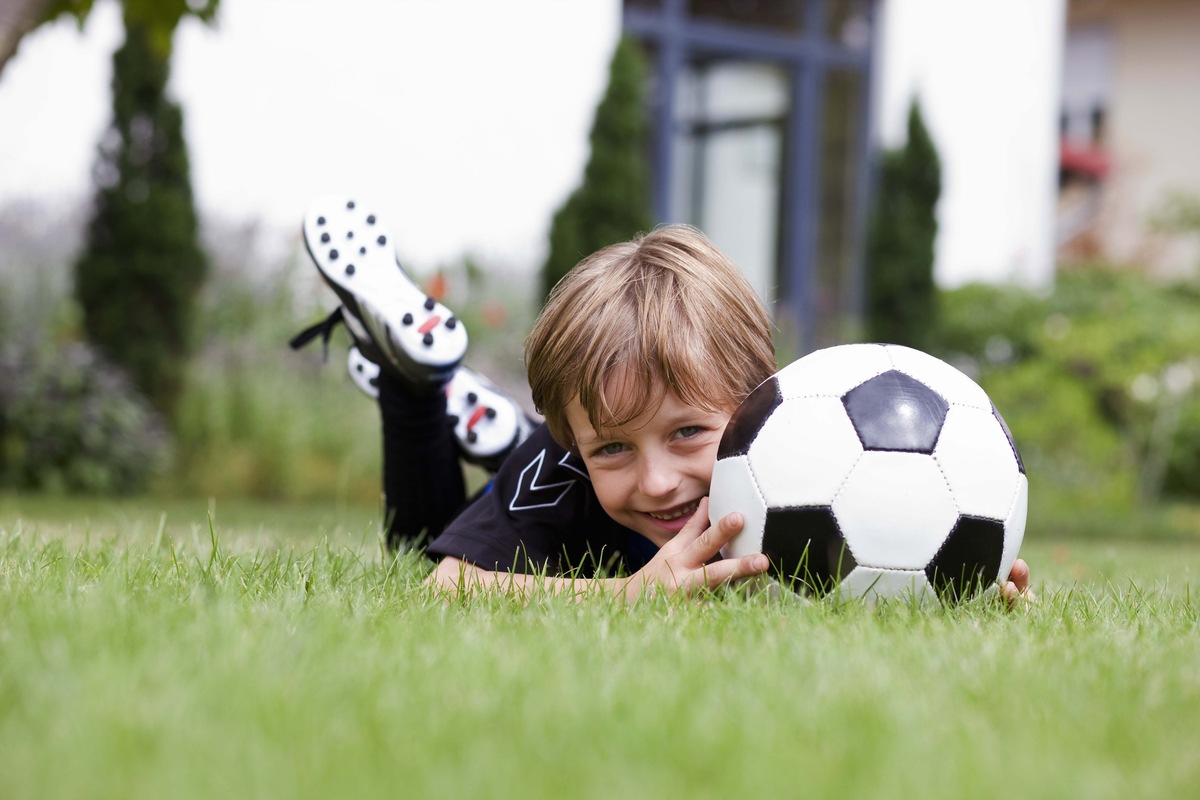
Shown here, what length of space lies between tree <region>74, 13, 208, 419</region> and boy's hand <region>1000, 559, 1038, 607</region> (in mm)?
5940

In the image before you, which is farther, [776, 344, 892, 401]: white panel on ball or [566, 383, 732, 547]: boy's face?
[566, 383, 732, 547]: boy's face

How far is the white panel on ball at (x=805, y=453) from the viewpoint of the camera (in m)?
2.24

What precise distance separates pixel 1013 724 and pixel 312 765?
80 cm

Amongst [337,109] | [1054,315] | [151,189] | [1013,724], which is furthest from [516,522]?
[1054,315]

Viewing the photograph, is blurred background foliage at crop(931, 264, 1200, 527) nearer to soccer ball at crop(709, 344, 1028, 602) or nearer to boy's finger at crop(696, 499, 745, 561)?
soccer ball at crop(709, 344, 1028, 602)

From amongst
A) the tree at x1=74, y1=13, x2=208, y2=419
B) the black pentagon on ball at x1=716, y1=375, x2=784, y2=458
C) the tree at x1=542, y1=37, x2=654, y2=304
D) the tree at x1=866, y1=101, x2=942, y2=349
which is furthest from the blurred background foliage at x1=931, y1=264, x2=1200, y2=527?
the black pentagon on ball at x1=716, y1=375, x2=784, y2=458

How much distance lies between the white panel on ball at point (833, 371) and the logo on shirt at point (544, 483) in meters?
0.61

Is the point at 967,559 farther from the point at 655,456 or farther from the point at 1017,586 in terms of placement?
the point at 655,456

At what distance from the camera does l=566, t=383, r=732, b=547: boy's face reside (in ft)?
8.27

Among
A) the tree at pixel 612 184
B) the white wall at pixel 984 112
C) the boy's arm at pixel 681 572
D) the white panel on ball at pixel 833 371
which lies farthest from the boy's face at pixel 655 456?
the white wall at pixel 984 112

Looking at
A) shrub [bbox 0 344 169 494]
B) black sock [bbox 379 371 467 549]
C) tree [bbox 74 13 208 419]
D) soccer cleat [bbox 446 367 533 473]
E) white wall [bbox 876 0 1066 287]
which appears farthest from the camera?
white wall [bbox 876 0 1066 287]

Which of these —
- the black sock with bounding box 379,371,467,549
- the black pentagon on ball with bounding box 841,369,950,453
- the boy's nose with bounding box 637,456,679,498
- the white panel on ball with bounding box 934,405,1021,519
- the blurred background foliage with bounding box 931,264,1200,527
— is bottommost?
the blurred background foliage with bounding box 931,264,1200,527

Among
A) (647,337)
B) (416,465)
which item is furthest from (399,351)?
(647,337)

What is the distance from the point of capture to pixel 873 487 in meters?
2.22
